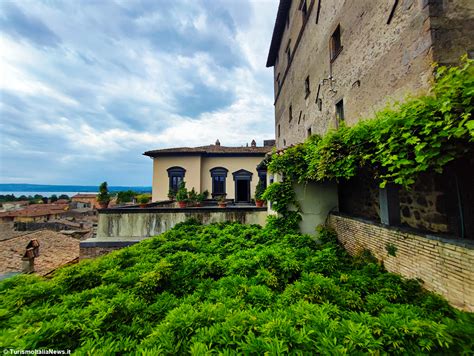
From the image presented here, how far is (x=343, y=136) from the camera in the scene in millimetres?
4281

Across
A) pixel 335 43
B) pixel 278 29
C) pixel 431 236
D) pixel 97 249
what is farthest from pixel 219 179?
pixel 431 236

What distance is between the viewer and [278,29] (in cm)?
1464

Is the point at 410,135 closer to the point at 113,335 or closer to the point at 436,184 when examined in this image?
the point at 436,184

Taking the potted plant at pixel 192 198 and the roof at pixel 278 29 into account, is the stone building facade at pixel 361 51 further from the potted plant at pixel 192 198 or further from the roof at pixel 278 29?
the potted plant at pixel 192 198

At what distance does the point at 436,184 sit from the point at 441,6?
370cm

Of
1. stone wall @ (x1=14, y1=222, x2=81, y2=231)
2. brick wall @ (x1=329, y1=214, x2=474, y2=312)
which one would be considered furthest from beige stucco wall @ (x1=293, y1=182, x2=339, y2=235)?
stone wall @ (x1=14, y1=222, x2=81, y2=231)

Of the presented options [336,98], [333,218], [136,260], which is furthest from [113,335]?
[336,98]

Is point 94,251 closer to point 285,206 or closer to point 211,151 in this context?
point 285,206

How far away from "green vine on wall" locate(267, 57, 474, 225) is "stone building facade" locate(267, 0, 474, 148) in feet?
4.22

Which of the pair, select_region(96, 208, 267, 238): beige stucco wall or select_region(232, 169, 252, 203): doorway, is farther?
select_region(232, 169, 252, 203): doorway

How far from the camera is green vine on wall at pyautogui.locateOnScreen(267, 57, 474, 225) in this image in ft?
7.68

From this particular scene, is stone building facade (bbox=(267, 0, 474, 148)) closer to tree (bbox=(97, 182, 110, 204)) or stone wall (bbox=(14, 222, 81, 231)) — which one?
tree (bbox=(97, 182, 110, 204))

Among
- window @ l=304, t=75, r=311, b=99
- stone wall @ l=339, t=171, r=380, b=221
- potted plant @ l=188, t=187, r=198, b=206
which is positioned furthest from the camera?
window @ l=304, t=75, r=311, b=99

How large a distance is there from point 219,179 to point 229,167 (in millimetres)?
1417
